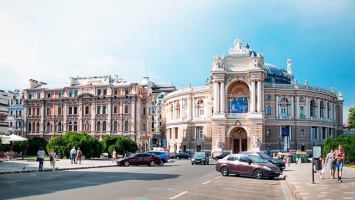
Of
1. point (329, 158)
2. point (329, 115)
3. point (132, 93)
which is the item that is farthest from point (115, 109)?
point (329, 158)

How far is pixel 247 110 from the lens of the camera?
273 feet

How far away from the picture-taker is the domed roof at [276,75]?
101m

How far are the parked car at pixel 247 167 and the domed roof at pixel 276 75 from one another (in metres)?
71.6

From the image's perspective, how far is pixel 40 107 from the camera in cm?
10106

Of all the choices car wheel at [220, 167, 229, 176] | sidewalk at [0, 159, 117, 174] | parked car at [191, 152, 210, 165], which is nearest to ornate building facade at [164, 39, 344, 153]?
parked car at [191, 152, 210, 165]

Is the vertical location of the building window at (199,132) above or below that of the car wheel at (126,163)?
above

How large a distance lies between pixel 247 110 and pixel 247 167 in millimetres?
55695

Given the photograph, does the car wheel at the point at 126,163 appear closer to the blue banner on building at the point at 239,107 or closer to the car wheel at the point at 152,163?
the car wheel at the point at 152,163

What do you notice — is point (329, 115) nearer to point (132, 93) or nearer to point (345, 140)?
point (132, 93)

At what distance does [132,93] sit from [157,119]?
38.0m

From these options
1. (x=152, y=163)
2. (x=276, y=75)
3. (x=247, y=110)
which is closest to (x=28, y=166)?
(x=152, y=163)

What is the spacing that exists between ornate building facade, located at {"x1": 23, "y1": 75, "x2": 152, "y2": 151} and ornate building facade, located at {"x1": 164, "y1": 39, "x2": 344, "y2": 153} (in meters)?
10.1

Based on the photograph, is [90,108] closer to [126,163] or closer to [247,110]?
[247,110]

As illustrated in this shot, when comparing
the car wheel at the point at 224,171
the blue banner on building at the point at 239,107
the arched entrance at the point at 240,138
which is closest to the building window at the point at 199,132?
the arched entrance at the point at 240,138
